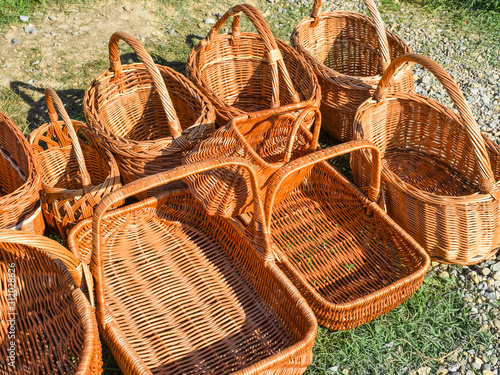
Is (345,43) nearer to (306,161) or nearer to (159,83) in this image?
(159,83)

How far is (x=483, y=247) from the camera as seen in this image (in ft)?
8.86

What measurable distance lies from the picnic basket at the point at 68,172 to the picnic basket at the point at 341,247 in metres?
0.86

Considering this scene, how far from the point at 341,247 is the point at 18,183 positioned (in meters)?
1.92

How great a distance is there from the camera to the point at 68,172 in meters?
3.19

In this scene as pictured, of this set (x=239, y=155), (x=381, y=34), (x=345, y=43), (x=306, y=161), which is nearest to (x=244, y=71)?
(x=345, y=43)

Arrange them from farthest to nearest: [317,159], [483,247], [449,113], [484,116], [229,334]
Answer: [484,116]
[449,113]
[483,247]
[229,334]
[317,159]

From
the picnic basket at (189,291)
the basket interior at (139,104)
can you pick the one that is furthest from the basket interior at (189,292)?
the basket interior at (139,104)

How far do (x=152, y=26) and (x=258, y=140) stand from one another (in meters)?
2.38

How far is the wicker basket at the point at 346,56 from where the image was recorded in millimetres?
3283

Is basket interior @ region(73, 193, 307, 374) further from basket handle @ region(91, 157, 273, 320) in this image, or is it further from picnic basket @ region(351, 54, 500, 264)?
picnic basket @ region(351, 54, 500, 264)

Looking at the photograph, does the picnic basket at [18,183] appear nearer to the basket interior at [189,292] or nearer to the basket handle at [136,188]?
the basket interior at [189,292]

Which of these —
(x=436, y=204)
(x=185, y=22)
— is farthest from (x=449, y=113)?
(x=185, y=22)

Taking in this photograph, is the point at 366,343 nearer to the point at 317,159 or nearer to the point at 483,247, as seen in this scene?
the point at 483,247

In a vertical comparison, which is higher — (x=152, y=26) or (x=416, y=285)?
(x=152, y=26)
